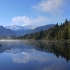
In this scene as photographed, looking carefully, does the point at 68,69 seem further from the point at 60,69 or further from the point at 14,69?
the point at 14,69

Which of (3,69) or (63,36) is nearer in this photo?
(3,69)

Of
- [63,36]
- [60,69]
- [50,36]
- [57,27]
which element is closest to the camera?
[60,69]

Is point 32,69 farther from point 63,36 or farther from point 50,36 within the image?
point 50,36

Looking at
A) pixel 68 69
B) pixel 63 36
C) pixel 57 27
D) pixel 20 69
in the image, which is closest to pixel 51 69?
→ pixel 68 69

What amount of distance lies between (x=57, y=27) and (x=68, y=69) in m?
170

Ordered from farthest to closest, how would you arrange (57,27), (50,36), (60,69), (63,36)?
(57,27)
(50,36)
(63,36)
(60,69)

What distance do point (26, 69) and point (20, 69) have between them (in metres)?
0.84

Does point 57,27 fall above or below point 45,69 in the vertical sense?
above

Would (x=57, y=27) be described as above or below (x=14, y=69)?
above

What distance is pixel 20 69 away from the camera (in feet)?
79.7

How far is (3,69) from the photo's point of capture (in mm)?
24516

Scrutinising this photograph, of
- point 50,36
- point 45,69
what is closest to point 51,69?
point 45,69

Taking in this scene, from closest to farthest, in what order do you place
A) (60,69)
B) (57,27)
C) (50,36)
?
(60,69) → (50,36) → (57,27)

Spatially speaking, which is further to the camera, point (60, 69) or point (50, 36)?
point (50, 36)
